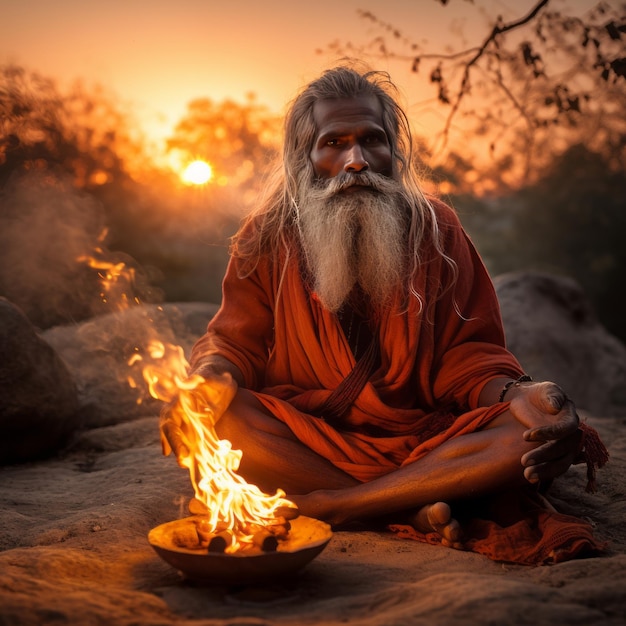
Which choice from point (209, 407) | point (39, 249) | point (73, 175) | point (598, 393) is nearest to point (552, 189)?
point (598, 393)

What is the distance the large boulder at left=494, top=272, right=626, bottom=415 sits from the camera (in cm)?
811

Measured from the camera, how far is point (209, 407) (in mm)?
3438

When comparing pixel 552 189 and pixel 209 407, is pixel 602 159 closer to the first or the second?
pixel 552 189

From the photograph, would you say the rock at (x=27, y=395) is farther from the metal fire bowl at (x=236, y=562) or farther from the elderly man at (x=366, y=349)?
the metal fire bowl at (x=236, y=562)

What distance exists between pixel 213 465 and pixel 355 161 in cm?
173

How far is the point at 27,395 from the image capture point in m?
5.11

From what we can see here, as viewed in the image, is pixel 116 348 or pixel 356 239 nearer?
pixel 356 239

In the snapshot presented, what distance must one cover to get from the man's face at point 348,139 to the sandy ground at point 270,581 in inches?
73.8

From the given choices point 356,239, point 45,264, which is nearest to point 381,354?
point 356,239

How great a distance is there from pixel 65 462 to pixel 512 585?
3.63 m

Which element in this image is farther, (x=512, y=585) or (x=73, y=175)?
(x=73, y=175)

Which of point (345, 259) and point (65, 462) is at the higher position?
point (345, 259)

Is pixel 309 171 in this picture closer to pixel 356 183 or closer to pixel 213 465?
pixel 356 183

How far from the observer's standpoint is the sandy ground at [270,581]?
2.27 metres
